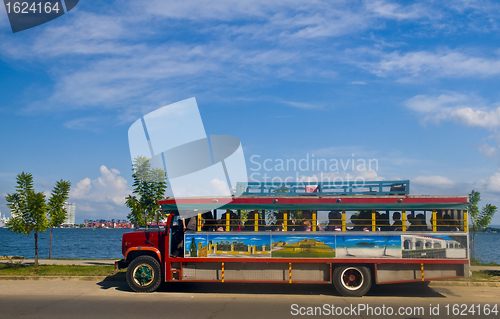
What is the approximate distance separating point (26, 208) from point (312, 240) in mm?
13110

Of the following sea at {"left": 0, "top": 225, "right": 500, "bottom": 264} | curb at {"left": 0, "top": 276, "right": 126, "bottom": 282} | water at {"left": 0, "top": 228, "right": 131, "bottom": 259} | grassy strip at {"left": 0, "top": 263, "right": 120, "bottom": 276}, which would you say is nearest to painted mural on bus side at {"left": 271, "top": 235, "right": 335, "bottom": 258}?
curb at {"left": 0, "top": 276, "right": 126, "bottom": 282}

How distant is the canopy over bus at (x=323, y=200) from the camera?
1192cm

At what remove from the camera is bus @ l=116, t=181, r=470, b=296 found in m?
11.8

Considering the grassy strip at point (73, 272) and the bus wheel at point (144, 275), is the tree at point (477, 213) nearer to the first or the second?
the grassy strip at point (73, 272)

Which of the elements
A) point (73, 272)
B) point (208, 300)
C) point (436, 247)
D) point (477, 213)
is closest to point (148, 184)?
point (73, 272)

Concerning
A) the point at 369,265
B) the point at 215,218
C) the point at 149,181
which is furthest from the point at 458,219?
the point at 149,181

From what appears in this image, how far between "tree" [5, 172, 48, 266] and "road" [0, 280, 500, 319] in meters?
4.32

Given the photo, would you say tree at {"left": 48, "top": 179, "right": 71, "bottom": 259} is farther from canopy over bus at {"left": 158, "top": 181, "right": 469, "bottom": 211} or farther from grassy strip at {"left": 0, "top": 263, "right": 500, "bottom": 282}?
canopy over bus at {"left": 158, "top": 181, "right": 469, "bottom": 211}

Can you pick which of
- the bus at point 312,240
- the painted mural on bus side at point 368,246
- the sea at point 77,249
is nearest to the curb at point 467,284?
the bus at point 312,240

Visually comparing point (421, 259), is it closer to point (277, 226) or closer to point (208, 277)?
point (277, 226)

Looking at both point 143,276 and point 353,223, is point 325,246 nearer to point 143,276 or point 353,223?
point 353,223

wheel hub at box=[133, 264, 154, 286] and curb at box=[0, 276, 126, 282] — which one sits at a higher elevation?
wheel hub at box=[133, 264, 154, 286]

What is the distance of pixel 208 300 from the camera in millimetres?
11094

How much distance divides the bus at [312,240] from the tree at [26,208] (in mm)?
7302
